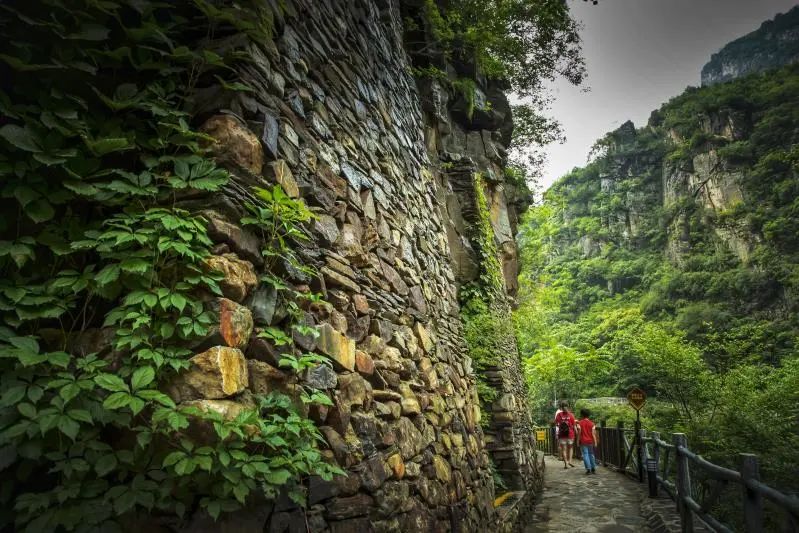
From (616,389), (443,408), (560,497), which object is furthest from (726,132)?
(443,408)

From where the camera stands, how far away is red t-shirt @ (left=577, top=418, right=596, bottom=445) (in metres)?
9.28

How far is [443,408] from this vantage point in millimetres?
3795

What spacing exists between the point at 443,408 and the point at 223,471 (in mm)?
2642

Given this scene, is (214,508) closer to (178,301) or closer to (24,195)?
(178,301)

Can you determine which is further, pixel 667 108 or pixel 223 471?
pixel 667 108

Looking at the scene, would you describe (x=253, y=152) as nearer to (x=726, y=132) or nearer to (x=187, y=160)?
(x=187, y=160)

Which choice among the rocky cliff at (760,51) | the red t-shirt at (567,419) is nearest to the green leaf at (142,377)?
the red t-shirt at (567,419)

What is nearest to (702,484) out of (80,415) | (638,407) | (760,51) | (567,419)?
(638,407)

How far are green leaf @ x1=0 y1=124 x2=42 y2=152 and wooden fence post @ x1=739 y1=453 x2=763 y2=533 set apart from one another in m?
4.02

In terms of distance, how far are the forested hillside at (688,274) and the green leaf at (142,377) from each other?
8212mm

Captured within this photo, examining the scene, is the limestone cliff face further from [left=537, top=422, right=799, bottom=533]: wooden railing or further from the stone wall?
the stone wall

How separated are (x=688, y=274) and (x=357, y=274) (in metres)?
38.9

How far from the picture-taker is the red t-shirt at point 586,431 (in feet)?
30.5

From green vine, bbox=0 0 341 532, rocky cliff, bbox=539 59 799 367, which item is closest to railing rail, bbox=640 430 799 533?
green vine, bbox=0 0 341 532
